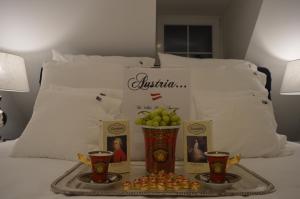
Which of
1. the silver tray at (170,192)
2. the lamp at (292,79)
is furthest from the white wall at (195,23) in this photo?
the silver tray at (170,192)

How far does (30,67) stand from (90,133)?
1.15 metres

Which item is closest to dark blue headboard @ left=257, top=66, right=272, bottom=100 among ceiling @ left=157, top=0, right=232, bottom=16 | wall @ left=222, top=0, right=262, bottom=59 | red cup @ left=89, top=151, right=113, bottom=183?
wall @ left=222, top=0, right=262, bottom=59

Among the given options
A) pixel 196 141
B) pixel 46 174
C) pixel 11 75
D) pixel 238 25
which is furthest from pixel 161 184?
pixel 238 25

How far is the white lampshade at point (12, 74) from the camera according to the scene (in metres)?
1.93

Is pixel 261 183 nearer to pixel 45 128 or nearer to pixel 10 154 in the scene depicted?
pixel 45 128

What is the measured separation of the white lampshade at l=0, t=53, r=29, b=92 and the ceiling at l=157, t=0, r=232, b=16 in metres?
1.29

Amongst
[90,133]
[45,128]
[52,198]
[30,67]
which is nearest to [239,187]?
[52,198]

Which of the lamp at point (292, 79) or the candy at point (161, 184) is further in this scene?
the lamp at point (292, 79)

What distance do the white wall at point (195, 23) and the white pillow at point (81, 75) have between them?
93 cm

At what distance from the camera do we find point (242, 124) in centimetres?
151

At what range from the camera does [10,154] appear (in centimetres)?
144

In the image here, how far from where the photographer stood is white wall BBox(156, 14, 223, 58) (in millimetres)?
2701

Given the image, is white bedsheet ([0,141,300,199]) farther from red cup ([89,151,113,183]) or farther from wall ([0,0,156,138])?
wall ([0,0,156,138])

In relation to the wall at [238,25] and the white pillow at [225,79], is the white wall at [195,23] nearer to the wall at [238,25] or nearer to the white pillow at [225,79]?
the wall at [238,25]
